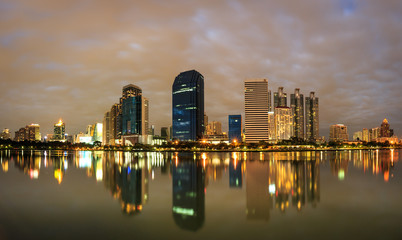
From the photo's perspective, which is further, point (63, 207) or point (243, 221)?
point (63, 207)

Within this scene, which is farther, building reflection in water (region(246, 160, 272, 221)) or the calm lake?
building reflection in water (region(246, 160, 272, 221))

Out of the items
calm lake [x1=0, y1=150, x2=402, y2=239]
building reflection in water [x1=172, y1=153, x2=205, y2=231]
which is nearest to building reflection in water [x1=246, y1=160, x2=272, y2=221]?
calm lake [x1=0, y1=150, x2=402, y2=239]

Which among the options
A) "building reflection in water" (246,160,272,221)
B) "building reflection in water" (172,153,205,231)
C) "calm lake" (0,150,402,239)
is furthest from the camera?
"building reflection in water" (246,160,272,221)

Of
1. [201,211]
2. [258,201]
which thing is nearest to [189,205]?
[201,211]

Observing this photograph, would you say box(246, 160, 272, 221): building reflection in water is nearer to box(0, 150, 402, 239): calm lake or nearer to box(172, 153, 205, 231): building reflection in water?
box(0, 150, 402, 239): calm lake

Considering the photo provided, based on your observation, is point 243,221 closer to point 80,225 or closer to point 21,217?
point 80,225

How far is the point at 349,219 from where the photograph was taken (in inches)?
716

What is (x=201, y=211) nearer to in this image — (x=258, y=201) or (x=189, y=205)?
(x=189, y=205)

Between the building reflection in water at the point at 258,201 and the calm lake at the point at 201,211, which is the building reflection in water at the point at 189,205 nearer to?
the calm lake at the point at 201,211

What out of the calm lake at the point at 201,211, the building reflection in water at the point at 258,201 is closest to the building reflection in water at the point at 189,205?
the calm lake at the point at 201,211

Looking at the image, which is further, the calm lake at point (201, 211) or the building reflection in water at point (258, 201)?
the building reflection in water at point (258, 201)

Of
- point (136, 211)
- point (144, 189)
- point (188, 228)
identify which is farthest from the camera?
point (144, 189)

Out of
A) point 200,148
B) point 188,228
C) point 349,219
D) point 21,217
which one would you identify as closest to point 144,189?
point 21,217

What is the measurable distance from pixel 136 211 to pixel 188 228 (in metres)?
5.32
